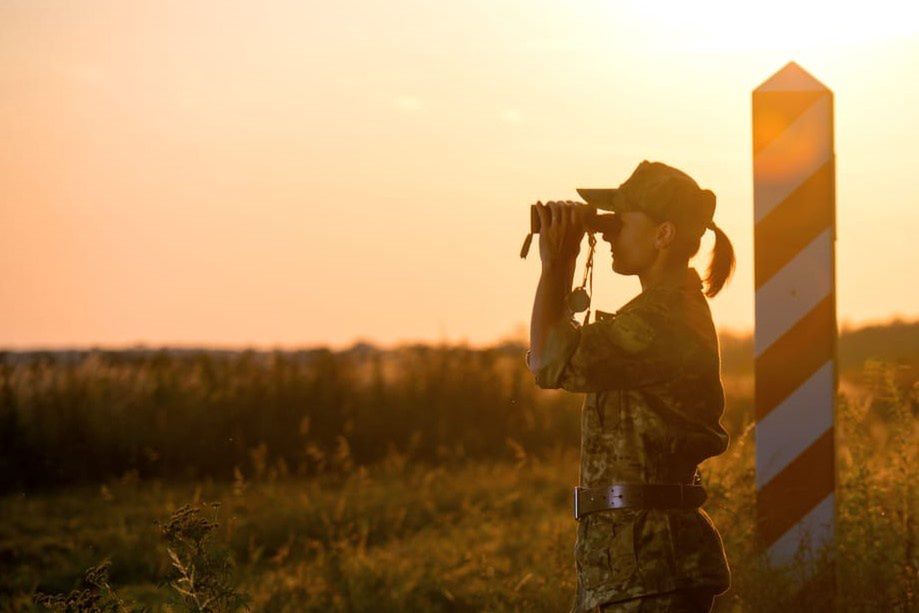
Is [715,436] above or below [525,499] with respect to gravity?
above

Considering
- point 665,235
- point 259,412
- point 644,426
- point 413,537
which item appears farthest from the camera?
point 259,412

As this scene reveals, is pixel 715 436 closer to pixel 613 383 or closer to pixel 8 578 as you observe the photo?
pixel 613 383

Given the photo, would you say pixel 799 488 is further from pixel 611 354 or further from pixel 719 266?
pixel 611 354

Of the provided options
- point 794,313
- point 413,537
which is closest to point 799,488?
point 794,313

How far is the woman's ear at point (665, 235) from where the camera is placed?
4.34m

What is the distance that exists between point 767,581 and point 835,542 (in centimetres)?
48

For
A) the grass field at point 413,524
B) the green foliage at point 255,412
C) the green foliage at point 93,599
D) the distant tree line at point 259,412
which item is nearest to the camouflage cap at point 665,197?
the grass field at point 413,524

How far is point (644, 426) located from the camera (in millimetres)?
4234

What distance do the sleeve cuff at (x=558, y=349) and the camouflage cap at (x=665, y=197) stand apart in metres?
0.46

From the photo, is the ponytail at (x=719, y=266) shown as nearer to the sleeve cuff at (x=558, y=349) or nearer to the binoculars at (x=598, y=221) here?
the binoculars at (x=598, y=221)

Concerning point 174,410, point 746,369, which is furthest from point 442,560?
point 746,369

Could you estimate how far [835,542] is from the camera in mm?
6570

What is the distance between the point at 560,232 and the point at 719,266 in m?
0.62

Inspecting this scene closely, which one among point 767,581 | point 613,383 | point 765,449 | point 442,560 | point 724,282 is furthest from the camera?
point 442,560
